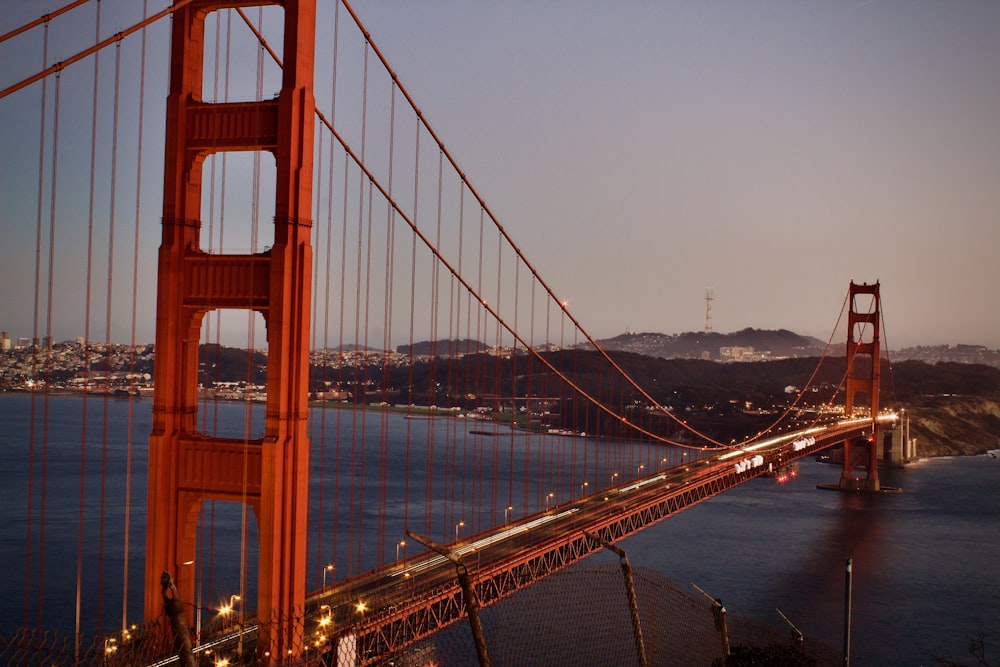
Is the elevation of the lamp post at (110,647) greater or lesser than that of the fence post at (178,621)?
lesser

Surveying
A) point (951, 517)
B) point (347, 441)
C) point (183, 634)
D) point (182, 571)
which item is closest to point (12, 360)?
point (347, 441)

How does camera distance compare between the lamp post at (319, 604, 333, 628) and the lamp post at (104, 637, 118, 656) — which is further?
the lamp post at (319, 604, 333, 628)

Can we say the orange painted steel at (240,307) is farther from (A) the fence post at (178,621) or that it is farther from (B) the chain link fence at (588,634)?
(A) the fence post at (178,621)

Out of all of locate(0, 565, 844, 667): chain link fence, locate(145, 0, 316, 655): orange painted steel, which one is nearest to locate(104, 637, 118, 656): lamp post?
locate(145, 0, 316, 655): orange painted steel

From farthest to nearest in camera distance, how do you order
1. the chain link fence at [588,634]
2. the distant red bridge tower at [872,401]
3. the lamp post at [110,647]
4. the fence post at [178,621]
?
1. the distant red bridge tower at [872,401]
2. the chain link fence at [588,634]
3. the lamp post at [110,647]
4. the fence post at [178,621]

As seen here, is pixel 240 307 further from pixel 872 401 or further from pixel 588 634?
pixel 872 401

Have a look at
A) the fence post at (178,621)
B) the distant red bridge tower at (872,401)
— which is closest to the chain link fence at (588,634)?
the fence post at (178,621)

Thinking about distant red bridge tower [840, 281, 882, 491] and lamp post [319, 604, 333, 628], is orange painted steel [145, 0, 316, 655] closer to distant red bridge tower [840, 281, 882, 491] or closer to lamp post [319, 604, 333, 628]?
lamp post [319, 604, 333, 628]

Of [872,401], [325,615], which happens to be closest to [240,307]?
[325,615]

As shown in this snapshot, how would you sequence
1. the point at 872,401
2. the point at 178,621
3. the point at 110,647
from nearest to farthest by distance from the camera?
the point at 178,621
the point at 110,647
the point at 872,401
